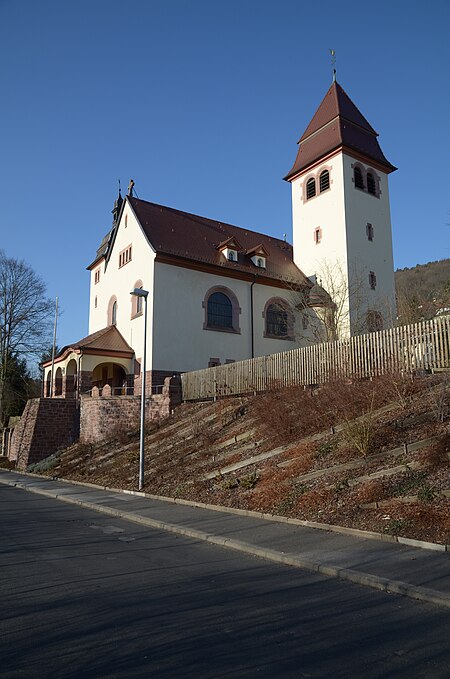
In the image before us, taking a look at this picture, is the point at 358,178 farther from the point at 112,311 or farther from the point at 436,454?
the point at 436,454

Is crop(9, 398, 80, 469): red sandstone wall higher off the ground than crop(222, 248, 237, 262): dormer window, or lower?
lower

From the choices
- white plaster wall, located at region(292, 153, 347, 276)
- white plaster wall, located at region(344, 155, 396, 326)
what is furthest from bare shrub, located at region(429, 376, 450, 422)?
white plaster wall, located at region(292, 153, 347, 276)

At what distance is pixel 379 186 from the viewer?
40031 millimetres

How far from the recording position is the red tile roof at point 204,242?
33469mm

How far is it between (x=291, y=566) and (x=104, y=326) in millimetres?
31634

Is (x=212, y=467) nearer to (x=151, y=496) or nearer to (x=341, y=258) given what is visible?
(x=151, y=496)

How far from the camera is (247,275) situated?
3519cm

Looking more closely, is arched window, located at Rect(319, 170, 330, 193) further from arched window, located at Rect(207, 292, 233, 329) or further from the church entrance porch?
the church entrance porch

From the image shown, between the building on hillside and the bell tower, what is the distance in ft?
0.30

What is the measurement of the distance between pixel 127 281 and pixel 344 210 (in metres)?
15.9

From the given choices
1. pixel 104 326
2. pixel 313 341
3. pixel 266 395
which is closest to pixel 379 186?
pixel 313 341

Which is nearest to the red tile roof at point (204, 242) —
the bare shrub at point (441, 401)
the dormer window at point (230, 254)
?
the dormer window at point (230, 254)

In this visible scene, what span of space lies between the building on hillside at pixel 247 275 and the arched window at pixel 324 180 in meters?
0.09

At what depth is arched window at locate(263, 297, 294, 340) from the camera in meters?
36.3
